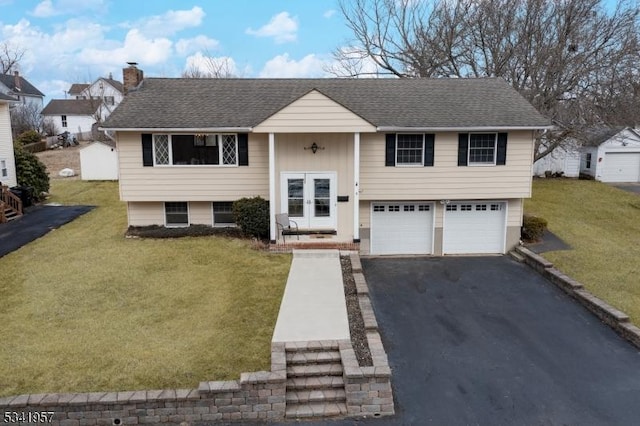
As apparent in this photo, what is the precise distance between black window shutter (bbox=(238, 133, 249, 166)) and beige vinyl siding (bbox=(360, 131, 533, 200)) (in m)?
4.04

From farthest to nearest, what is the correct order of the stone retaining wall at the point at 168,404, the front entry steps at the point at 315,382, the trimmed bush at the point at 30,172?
the trimmed bush at the point at 30,172 < the front entry steps at the point at 315,382 < the stone retaining wall at the point at 168,404

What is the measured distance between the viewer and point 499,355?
10.1 meters

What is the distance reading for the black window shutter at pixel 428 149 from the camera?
17203 millimetres

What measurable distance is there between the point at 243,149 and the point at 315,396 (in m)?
10.5

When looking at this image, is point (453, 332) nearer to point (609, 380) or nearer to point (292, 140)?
point (609, 380)

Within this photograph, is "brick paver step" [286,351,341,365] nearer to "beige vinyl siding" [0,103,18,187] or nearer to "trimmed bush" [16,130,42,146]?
"beige vinyl siding" [0,103,18,187]

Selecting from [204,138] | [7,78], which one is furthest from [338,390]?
[7,78]

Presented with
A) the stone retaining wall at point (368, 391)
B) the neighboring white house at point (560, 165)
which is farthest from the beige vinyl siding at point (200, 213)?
the neighboring white house at point (560, 165)

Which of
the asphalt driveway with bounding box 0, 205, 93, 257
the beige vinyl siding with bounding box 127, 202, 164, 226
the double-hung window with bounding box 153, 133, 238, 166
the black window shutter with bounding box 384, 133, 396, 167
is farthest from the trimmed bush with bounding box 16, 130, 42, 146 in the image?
the black window shutter with bounding box 384, 133, 396, 167

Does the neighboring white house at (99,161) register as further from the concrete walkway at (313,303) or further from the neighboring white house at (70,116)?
the neighboring white house at (70,116)

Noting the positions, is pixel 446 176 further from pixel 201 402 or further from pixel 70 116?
pixel 70 116

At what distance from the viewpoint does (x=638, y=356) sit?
10273mm

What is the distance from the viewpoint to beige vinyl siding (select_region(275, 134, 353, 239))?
16.9m

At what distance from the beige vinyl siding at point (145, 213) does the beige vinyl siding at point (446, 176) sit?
741cm
